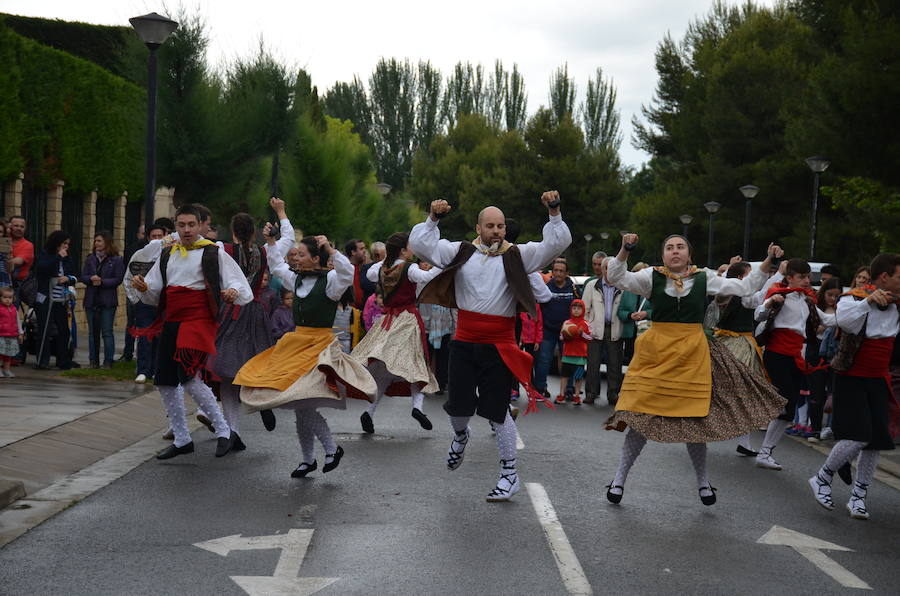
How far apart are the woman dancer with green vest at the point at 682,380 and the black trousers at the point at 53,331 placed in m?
9.85

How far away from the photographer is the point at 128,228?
29578 mm

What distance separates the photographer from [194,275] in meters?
9.14

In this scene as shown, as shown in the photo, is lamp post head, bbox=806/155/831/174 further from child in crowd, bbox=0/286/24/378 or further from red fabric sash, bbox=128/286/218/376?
red fabric sash, bbox=128/286/218/376

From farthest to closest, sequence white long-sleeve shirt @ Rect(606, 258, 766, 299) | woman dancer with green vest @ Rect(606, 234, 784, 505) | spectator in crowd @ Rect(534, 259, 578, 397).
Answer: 1. spectator in crowd @ Rect(534, 259, 578, 397)
2. white long-sleeve shirt @ Rect(606, 258, 766, 299)
3. woman dancer with green vest @ Rect(606, 234, 784, 505)

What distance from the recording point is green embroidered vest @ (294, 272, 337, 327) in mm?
8789

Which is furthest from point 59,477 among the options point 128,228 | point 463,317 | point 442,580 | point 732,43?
point 732,43

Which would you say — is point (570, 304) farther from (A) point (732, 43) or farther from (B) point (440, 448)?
(A) point (732, 43)

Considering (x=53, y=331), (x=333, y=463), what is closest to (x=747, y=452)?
(x=333, y=463)

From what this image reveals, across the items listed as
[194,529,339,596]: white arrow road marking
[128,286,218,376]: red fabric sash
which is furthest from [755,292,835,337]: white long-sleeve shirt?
[194,529,339,596]: white arrow road marking

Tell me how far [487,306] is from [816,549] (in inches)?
106

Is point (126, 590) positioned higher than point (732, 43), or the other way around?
point (732, 43)

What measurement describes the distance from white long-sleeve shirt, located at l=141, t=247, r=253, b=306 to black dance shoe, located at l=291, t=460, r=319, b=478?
140 cm

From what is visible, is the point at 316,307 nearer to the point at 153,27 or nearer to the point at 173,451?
the point at 173,451

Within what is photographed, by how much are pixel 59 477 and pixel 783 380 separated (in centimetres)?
610
